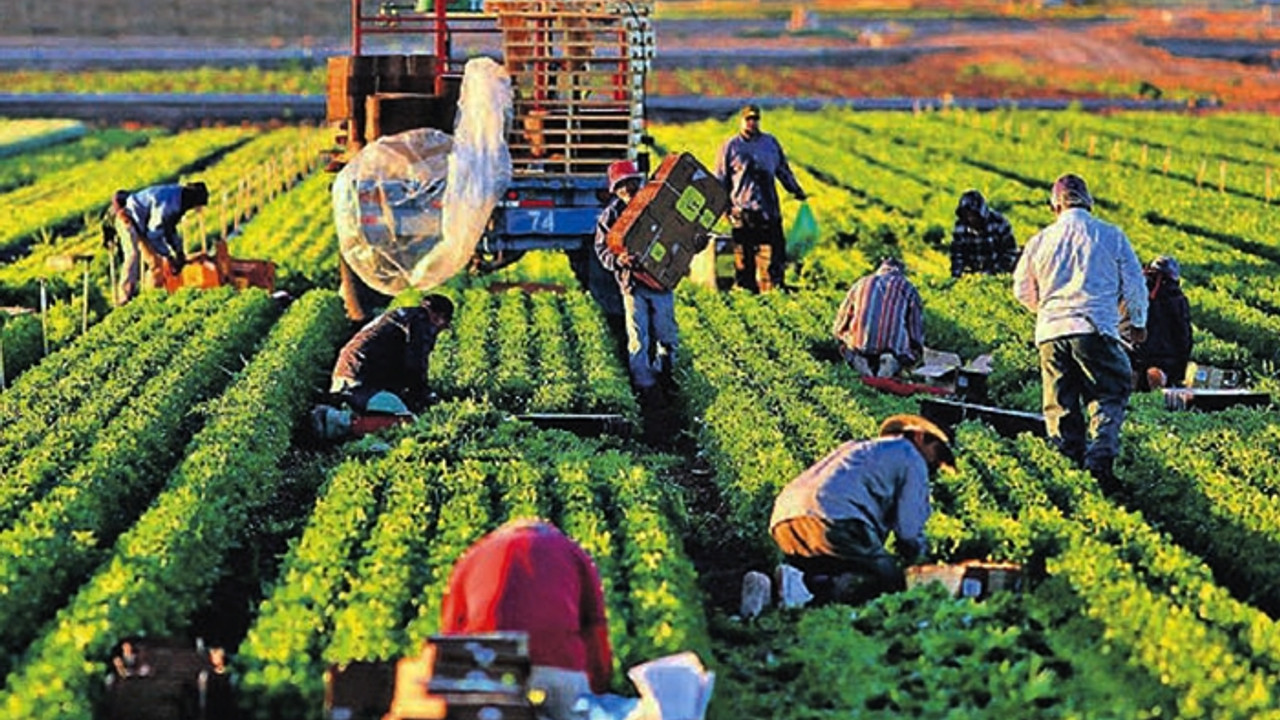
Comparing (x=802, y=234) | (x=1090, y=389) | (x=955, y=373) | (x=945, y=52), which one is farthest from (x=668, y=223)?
(x=945, y=52)

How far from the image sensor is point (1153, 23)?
324ft

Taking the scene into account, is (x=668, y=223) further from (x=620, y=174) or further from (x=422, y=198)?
(x=422, y=198)

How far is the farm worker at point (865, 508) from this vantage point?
11.9 metres

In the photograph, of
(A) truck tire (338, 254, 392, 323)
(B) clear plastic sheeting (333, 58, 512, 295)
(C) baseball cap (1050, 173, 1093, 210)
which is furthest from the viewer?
(A) truck tire (338, 254, 392, 323)

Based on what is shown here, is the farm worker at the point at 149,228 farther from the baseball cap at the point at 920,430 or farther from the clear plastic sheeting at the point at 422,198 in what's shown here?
the baseball cap at the point at 920,430

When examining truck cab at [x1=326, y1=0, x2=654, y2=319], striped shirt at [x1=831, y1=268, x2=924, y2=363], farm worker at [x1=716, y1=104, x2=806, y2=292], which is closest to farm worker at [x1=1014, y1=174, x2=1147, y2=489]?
striped shirt at [x1=831, y1=268, x2=924, y2=363]

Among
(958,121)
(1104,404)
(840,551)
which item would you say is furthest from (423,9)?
(958,121)

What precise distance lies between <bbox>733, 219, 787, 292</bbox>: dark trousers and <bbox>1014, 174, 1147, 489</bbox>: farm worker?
828 cm

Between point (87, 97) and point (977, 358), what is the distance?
139ft

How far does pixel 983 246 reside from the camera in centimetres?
2289

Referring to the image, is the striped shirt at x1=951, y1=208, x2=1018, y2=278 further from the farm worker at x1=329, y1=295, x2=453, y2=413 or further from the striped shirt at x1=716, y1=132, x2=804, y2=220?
the farm worker at x1=329, y1=295, x2=453, y2=413

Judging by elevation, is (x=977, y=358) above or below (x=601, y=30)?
below

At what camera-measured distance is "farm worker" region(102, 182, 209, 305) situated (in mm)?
21688

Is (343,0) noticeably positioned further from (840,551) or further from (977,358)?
(840,551)
